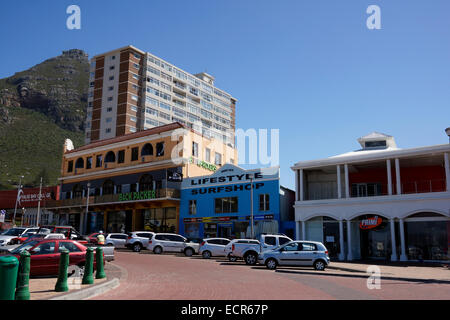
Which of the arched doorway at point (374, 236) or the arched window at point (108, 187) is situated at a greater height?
the arched window at point (108, 187)

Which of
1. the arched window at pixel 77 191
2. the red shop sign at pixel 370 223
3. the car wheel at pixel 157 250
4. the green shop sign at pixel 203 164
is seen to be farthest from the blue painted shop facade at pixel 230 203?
the arched window at pixel 77 191

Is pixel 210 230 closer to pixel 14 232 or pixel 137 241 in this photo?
pixel 137 241

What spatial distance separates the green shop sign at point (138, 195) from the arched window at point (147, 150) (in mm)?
4619

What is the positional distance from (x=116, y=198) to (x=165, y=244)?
1555 cm

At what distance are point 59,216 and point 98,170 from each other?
365 inches

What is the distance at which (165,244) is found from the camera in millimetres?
30391

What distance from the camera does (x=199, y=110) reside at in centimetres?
9738

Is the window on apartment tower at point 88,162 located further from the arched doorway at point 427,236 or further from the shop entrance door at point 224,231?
the arched doorway at point 427,236

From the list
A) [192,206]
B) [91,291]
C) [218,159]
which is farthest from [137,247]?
[91,291]

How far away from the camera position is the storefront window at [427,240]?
88.2 ft

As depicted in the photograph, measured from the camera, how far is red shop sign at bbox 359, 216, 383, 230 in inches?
1124

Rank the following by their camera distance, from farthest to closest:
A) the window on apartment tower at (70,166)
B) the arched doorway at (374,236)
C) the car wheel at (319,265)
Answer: the window on apartment tower at (70,166)
the arched doorway at (374,236)
the car wheel at (319,265)

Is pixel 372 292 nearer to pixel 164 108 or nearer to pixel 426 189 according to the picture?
pixel 426 189
